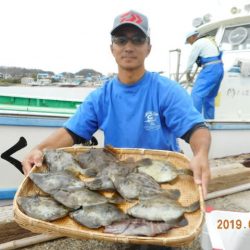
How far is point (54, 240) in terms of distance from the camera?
3232 mm

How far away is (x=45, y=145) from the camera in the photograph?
2607 millimetres

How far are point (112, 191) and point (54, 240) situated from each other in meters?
1.26

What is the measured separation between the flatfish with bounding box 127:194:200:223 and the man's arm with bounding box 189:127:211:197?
0.14 m

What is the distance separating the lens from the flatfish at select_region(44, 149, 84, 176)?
2.39 meters

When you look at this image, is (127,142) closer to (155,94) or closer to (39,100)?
(155,94)

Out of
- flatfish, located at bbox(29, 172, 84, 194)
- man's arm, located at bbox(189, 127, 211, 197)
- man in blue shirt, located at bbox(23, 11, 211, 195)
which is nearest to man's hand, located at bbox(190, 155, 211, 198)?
man's arm, located at bbox(189, 127, 211, 197)

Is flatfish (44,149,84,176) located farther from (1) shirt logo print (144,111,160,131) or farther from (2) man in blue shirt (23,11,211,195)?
(1) shirt logo print (144,111,160,131)

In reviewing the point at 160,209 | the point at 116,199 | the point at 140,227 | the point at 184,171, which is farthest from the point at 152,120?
the point at 140,227

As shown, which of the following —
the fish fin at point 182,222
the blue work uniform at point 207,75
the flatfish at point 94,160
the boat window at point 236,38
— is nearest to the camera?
the fish fin at point 182,222

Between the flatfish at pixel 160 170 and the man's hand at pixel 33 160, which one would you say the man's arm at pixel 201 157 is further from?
the man's hand at pixel 33 160

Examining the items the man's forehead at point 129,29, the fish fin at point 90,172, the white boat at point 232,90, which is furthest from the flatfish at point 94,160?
the white boat at point 232,90

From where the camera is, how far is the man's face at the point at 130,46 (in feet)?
8.38

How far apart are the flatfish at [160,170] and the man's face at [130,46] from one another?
2.20 ft

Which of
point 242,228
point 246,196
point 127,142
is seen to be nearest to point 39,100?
point 246,196
